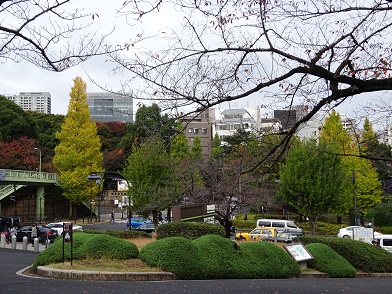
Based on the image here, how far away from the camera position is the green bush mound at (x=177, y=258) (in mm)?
12852

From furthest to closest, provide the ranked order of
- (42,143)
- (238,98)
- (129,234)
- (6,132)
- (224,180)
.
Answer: (42,143), (6,132), (224,180), (129,234), (238,98)

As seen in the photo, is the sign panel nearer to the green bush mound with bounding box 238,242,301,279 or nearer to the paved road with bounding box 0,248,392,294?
the green bush mound with bounding box 238,242,301,279

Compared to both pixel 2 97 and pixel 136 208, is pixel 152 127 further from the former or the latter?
pixel 2 97

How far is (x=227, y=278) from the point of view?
13.4 meters

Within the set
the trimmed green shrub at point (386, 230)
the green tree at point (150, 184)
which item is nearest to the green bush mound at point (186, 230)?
the green tree at point (150, 184)

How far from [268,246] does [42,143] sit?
1881 inches

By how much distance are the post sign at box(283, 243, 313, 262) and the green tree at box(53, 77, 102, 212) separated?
30.9m

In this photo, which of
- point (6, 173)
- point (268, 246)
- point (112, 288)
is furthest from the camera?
point (6, 173)

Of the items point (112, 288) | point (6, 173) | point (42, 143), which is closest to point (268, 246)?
point (112, 288)

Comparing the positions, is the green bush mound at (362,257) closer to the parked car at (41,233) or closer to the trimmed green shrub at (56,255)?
the trimmed green shrub at (56,255)

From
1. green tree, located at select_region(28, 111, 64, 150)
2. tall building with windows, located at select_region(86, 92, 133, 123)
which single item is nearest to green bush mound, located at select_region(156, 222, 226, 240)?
tall building with windows, located at select_region(86, 92, 133, 123)

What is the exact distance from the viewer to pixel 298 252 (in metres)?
15.3

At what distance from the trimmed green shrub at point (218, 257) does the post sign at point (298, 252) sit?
202 cm

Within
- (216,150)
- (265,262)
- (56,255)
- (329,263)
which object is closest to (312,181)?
(216,150)
